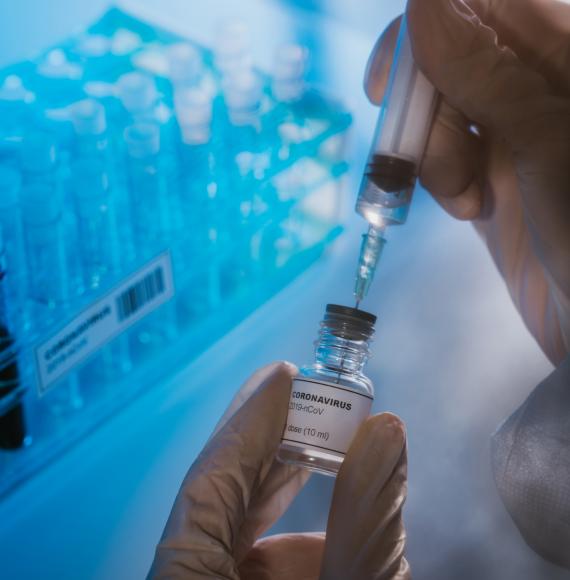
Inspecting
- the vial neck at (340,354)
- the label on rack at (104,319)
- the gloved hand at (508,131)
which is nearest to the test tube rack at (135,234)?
the label on rack at (104,319)

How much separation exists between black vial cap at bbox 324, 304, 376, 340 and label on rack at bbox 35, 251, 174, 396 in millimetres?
447

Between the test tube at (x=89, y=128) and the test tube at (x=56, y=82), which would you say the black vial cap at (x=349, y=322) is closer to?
the test tube at (x=89, y=128)

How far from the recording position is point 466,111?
1.09m

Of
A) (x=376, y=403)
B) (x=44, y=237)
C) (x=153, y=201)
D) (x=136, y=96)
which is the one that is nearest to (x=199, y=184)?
(x=153, y=201)

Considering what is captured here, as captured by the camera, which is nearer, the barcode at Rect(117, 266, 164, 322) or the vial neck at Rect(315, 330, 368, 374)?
the vial neck at Rect(315, 330, 368, 374)

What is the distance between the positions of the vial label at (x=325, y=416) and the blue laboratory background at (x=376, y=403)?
0.33m

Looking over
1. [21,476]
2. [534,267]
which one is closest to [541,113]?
[534,267]

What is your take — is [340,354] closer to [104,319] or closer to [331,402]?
[331,402]

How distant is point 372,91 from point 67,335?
2.28ft

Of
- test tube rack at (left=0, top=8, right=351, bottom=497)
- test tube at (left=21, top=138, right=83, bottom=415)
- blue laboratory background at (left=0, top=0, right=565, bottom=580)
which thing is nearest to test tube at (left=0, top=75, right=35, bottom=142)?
test tube rack at (left=0, top=8, right=351, bottom=497)

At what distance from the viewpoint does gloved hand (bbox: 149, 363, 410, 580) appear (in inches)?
35.7

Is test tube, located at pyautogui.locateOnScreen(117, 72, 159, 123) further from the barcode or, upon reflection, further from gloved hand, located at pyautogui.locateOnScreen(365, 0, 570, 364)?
gloved hand, located at pyautogui.locateOnScreen(365, 0, 570, 364)

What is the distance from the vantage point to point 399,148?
1085mm

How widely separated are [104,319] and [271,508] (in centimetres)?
44
